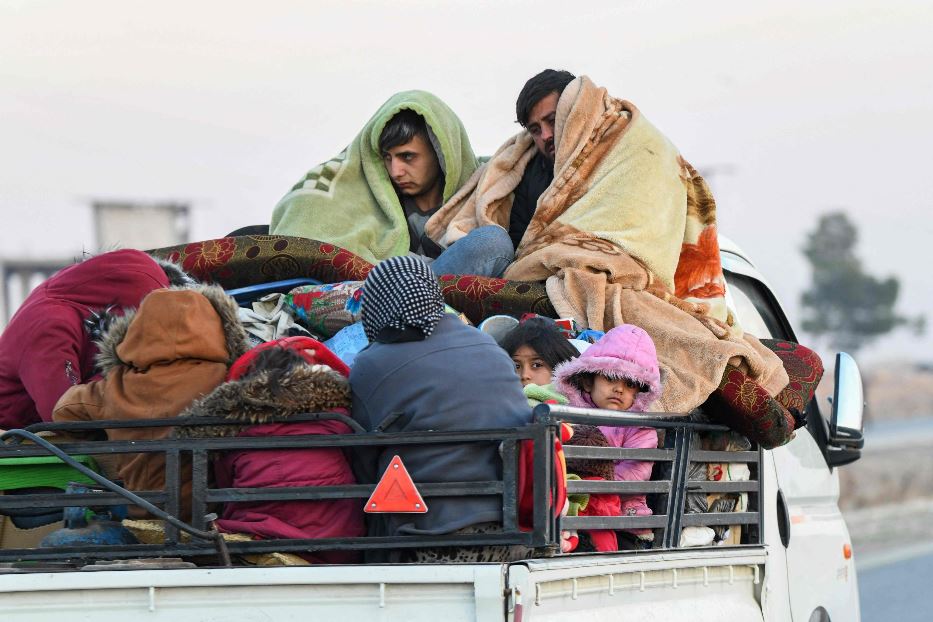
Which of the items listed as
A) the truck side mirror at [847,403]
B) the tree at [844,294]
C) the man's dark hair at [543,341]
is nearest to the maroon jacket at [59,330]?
the man's dark hair at [543,341]

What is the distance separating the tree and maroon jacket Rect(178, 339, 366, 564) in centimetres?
7977

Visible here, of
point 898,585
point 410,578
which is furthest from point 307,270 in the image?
point 898,585

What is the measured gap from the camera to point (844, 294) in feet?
267

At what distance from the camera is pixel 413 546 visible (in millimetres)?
3193

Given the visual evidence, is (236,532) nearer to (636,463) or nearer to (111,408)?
(111,408)

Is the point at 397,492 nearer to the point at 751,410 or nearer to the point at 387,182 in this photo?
the point at 751,410

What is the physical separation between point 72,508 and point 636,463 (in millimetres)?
1573

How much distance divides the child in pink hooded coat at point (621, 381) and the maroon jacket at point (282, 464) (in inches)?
40.2

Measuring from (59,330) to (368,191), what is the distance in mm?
2293

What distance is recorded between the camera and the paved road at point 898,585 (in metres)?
13.7

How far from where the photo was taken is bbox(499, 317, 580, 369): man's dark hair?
445cm

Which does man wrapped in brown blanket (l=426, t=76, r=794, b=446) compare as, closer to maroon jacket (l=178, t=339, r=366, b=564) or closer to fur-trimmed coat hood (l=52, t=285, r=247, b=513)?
maroon jacket (l=178, t=339, r=366, b=564)

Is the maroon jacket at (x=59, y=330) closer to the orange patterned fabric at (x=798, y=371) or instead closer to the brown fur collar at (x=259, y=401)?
the brown fur collar at (x=259, y=401)

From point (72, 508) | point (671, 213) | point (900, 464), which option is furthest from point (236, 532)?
point (900, 464)
